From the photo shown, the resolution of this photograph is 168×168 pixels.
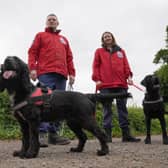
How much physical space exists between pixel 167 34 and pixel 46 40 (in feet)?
146

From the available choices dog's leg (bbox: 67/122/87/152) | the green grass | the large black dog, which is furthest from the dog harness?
the green grass

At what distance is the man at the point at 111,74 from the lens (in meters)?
8.14

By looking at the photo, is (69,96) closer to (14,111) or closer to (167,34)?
(14,111)

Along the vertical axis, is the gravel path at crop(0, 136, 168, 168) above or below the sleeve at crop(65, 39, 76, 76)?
below

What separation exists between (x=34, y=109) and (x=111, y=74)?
2.92m

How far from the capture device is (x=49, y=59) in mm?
7180

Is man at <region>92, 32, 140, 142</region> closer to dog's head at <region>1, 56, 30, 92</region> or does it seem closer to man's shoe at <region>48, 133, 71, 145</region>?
man's shoe at <region>48, 133, 71, 145</region>

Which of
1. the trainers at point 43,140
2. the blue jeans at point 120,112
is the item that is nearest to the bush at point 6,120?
the blue jeans at point 120,112

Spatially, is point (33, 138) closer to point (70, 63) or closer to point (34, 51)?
point (34, 51)

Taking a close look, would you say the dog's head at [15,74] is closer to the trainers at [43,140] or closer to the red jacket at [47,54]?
the red jacket at [47,54]

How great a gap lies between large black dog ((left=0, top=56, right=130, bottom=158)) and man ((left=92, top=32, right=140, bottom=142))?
2.15m

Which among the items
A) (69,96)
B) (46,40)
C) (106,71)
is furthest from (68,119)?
(106,71)

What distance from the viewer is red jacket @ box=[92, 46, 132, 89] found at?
8.14 metres

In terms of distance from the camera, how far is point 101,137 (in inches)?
227
